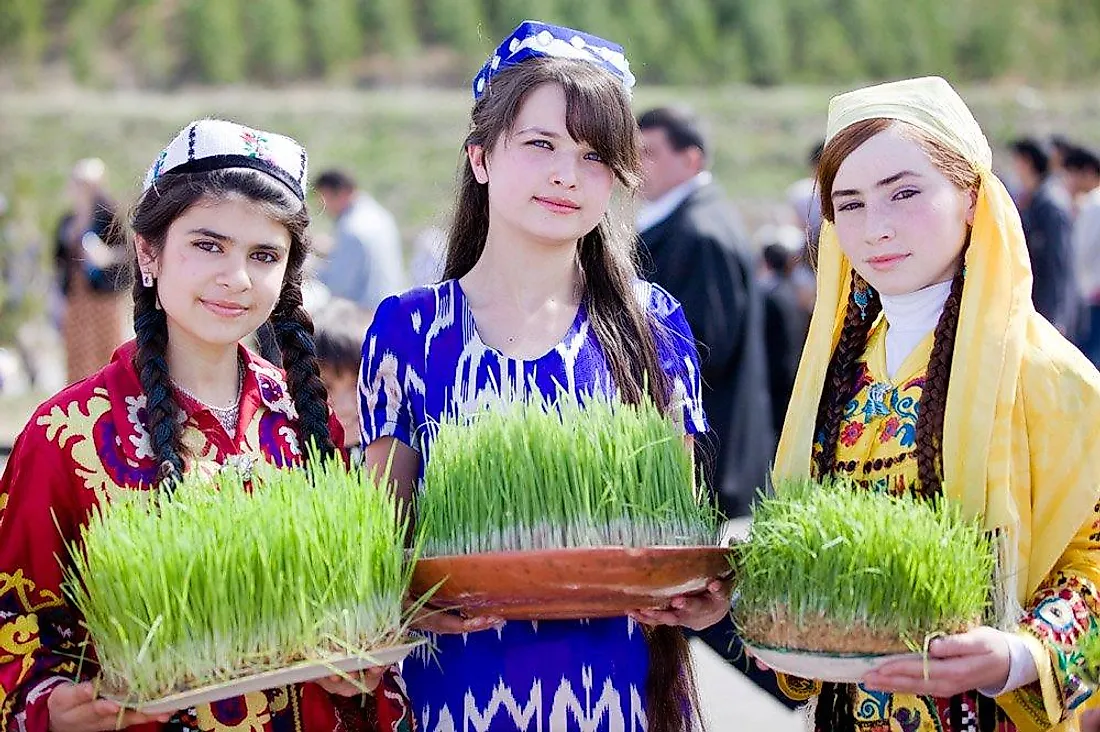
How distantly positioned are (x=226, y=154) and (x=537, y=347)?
0.65 metres

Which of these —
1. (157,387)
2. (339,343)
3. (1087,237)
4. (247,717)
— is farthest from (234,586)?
(1087,237)

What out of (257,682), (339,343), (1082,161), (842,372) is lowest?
(257,682)

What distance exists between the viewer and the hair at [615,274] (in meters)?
2.70

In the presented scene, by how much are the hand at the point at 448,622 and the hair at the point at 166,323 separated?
0.41 metres

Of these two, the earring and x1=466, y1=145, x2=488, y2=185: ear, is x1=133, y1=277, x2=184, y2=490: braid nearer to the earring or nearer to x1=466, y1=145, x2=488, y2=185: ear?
x1=466, y1=145, x2=488, y2=185: ear

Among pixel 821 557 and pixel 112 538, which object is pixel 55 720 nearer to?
pixel 112 538

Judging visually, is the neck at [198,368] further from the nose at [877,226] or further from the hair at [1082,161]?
the hair at [1082,161]

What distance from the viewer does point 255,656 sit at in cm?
223

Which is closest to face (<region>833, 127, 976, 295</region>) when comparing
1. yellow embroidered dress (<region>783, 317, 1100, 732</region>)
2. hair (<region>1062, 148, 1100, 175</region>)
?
yellow embroidered dress (<region>783, 317, 1100, 732</region>)

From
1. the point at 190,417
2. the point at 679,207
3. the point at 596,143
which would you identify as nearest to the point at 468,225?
the point at 596,143

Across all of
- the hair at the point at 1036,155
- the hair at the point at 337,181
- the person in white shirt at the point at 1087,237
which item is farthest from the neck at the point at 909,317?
the hair at the point at 337,181

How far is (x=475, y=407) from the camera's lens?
2689 mm

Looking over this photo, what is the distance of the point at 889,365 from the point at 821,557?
0.54 meters

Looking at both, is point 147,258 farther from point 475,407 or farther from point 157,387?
point 475,407
